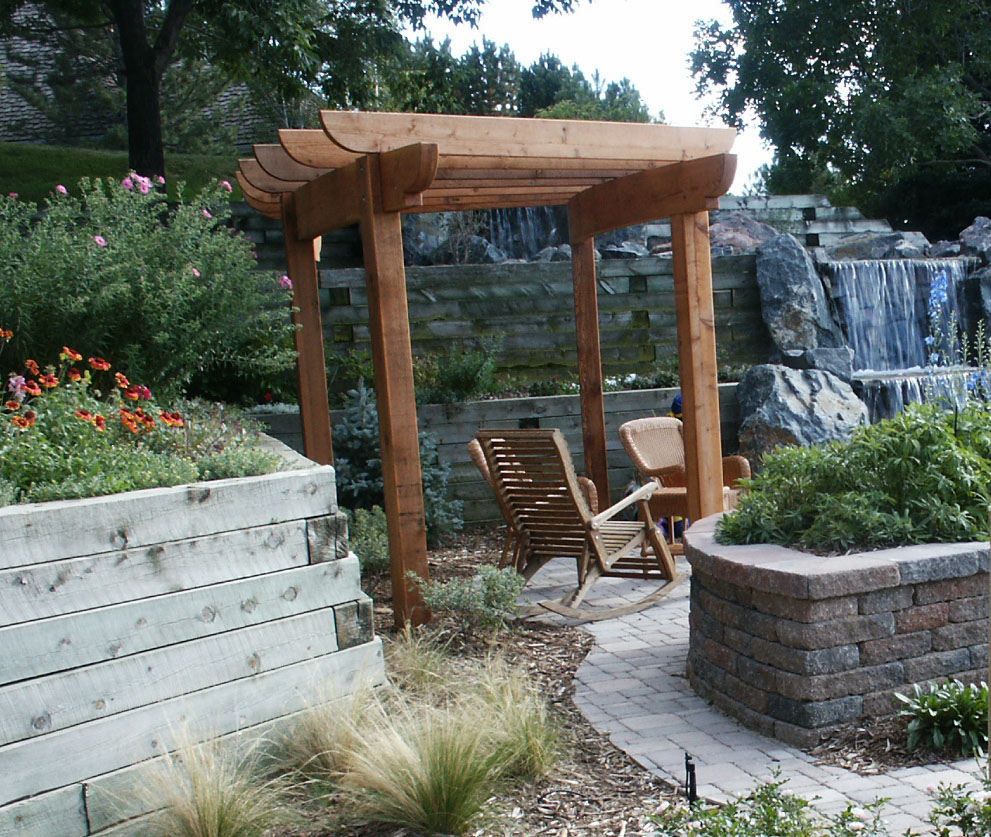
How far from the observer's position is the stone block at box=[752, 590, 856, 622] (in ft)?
10.5

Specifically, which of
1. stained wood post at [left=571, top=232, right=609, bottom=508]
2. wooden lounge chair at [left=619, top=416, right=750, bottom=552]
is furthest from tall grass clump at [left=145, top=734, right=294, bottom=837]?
stained wood post at [left=571, top=232, right=609, bottom=508]

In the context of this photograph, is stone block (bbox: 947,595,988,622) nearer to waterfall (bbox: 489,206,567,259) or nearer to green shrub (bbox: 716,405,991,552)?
green shrub (bbox: 716,405,991,552)

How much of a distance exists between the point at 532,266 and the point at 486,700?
6144mm

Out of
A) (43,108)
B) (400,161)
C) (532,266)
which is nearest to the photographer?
(400,161)

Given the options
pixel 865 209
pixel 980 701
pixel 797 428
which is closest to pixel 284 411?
pixel 797 428

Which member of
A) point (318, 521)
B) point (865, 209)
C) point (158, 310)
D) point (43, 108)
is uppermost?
point (43, 108)

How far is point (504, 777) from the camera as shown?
10.1 feet

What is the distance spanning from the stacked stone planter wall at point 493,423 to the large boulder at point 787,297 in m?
2.16

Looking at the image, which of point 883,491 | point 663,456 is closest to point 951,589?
point 883,491

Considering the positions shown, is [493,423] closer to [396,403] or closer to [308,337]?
[308,337]

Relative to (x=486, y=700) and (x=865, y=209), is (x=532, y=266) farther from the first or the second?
(x=865, y=209)

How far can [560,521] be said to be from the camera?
520 cm

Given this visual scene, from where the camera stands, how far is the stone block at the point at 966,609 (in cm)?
343

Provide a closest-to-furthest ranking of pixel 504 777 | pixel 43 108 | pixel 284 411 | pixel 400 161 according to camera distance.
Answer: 1. pixel 504 777
2. pixel 400 161
3. pixel 284 411
4. pixel 43 108
